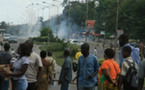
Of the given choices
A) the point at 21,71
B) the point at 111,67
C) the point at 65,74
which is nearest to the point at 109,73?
the point at 111,67

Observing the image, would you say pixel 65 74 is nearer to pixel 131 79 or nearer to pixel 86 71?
pixel 86 71

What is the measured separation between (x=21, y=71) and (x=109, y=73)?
1.80 meters

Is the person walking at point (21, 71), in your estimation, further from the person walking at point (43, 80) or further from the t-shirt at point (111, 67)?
the person walking at point (43, 80)

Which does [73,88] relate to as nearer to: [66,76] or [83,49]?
[66,76]

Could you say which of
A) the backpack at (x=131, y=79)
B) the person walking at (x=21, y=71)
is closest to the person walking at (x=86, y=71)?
the backpack at (x=131, y=79)

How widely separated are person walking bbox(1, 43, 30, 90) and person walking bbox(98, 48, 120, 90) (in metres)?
1.56

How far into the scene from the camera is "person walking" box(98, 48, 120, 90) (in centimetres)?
734

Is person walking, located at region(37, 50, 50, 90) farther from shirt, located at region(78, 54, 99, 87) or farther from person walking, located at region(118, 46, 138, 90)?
person walking, located at region(118, 46, 138, 90)

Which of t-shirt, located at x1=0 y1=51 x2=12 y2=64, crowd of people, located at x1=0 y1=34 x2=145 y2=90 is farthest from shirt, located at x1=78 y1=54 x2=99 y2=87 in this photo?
t-shirt, located at x1=0 y1=51 x2=12 y2=64

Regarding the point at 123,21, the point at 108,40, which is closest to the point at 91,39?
the point at 108,40

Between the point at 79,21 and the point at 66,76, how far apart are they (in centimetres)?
9900

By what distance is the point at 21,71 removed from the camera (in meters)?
6.78

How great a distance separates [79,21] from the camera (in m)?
108

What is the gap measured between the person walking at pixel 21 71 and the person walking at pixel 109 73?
5.12 ft
